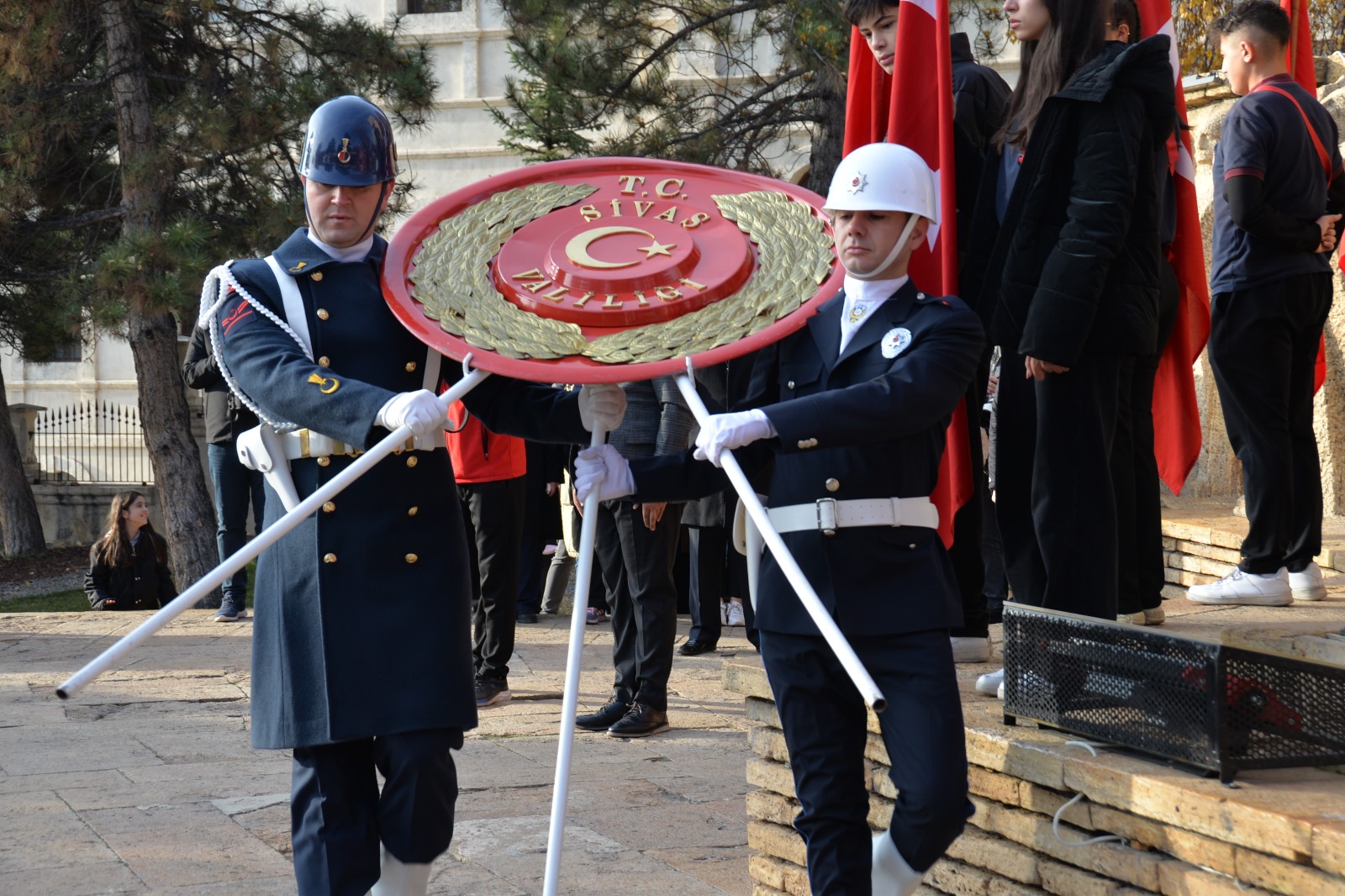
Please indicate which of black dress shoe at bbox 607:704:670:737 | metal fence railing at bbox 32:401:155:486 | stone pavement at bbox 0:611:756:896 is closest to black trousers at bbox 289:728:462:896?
stone pavement at bbox 0:611:756:896

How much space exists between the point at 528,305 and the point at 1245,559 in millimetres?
3096

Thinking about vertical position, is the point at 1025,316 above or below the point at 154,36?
below

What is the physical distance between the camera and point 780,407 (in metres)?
3.15

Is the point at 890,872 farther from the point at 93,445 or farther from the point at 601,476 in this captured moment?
the point at 93,445

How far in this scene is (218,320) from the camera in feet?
11.4

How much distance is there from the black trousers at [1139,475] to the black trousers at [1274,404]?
664mm

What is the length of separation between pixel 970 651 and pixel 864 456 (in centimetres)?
152

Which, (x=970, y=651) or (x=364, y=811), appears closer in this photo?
(x=364, y=811)

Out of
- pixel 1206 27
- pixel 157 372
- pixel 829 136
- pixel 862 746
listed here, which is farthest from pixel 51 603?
pixel 862 746

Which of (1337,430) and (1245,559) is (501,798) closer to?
(1245,559)

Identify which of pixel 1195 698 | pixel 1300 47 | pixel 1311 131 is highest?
pixel 1300 47

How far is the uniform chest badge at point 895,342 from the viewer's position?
130 inches

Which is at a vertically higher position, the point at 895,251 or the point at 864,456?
the point at 895,251

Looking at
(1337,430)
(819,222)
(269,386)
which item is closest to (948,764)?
(819,222)
